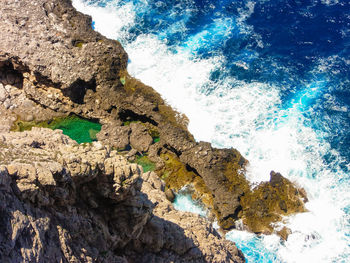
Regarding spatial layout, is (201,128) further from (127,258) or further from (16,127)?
(127,258)

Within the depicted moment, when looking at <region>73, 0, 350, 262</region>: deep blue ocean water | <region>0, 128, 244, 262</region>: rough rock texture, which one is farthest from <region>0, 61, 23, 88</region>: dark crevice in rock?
<region>0, 128, 244, 262</region>: rough rock texture

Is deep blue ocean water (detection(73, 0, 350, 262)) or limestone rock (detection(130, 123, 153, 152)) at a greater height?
deep blue ocean water (detection(73, 0, 350, 262))

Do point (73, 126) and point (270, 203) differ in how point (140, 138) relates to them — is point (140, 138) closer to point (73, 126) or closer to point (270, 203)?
point (73, 126)

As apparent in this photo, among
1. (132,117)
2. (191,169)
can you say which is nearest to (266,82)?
(191,169)

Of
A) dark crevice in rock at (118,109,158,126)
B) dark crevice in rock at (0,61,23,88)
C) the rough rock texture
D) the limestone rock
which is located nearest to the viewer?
the rough rock texture

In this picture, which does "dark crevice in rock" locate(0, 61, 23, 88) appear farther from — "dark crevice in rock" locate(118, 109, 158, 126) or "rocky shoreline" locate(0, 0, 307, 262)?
"dark crevice in rock" locate(118, 109, 158, 126)

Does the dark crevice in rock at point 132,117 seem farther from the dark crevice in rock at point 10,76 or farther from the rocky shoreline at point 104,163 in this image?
the dark crevice in rock at point 10,76
